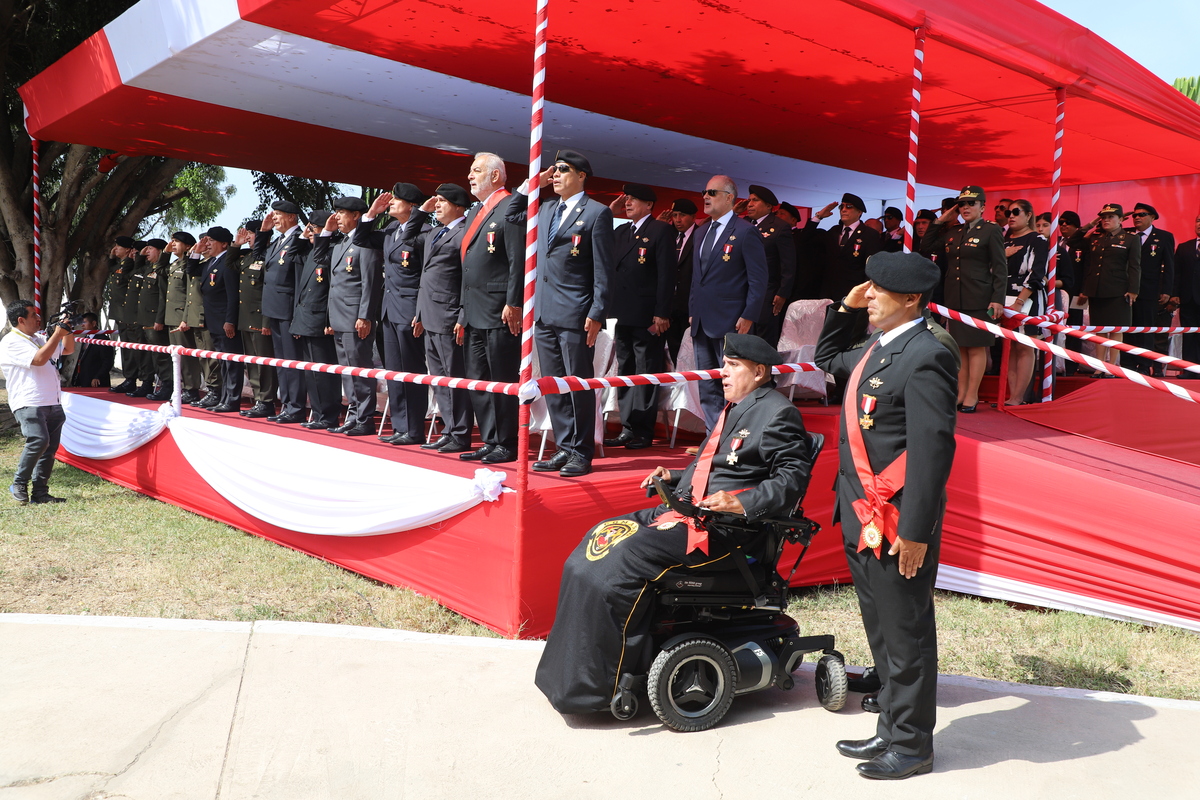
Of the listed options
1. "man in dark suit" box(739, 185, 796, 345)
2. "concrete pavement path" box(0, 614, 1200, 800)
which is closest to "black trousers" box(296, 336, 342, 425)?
"concrete pavement path" box(0, 614, 1200, 800)

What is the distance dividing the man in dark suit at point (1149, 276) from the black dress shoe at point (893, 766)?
7325 millimetres

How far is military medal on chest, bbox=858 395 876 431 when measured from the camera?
297 centimetres

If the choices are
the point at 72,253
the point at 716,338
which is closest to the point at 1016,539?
the point at 716,338

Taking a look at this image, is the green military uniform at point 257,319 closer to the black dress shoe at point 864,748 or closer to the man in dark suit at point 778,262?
the man in dark suit at point 778,262

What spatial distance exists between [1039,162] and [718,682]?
7.82 metres

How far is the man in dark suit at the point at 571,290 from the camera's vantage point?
4.85 m

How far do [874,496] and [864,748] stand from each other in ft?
2.72

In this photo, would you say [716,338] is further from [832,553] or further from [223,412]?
[223,412]

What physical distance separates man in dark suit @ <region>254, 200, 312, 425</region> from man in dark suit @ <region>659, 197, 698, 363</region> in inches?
118

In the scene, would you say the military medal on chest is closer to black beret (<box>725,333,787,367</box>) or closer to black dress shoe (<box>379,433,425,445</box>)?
black beret (<box>725,333,787,367</box>)


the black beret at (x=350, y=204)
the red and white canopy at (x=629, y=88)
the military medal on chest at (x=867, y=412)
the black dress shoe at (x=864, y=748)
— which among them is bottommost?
the black dress shoe at (x=864, y=748)


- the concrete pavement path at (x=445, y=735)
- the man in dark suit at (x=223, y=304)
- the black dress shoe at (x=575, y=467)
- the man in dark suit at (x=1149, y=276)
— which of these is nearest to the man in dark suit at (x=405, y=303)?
the black dress shoe at (x=575, y=467)

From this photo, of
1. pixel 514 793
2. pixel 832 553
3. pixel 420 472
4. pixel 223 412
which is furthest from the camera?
pixel 223 412

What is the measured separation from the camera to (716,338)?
231 inches
